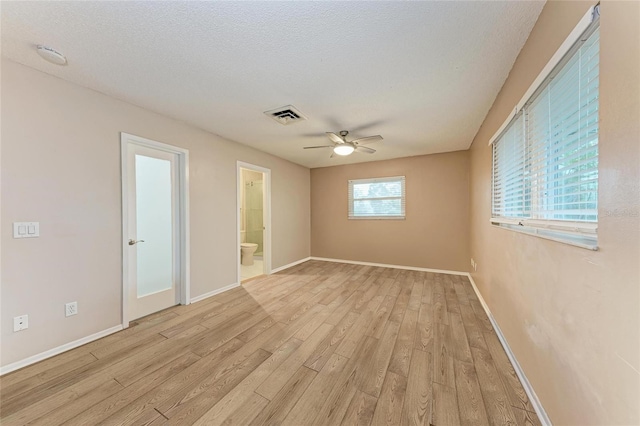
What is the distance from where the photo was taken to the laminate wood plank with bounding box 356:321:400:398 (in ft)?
5.12

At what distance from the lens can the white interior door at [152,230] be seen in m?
2.48

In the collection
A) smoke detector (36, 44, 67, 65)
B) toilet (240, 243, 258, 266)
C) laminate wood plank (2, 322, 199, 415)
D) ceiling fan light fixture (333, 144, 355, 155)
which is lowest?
laminate wood plank (2, 322, 199, 415)

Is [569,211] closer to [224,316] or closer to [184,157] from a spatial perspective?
[224,316]

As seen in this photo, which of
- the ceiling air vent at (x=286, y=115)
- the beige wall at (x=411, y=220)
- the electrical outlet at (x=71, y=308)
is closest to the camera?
the electrical outlet at (x=71, y=308)

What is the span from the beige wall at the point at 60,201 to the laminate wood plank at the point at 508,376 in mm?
3505

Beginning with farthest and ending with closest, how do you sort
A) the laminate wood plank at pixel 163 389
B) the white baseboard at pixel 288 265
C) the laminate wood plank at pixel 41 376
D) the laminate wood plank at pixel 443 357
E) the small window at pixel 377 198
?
the small window at pixel 377 198
the white baseboard at pixel 288 265
the laminate wood plank at pixel 443 357
the laminate wood plank at pixel 41 376
the laminate wood plank at pixel 163 389

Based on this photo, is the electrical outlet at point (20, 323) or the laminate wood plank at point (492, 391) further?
the electrical outlet at point (20, 323)

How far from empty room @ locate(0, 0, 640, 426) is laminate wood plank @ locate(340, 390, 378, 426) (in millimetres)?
14

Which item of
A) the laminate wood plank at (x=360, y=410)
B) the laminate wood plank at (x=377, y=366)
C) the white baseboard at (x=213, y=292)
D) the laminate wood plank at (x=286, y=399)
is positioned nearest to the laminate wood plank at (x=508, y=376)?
the laminate wood plank at (x=377, y=366)

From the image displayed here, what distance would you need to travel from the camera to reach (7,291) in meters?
1.71

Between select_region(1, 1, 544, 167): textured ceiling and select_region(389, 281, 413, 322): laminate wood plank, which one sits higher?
select_region(1, 1, 544, 167): textured ceiling

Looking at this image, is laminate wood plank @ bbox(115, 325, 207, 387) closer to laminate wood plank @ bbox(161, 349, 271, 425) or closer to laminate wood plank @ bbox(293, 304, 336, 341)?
laminate wood plank @ bbox(161, 349, 271, 425)

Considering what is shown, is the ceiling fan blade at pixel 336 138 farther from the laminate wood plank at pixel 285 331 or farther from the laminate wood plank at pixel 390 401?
the laminate wood plank at pixel 390 401

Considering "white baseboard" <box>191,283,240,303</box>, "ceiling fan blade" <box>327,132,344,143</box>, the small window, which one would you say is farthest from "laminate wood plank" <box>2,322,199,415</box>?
the small window
